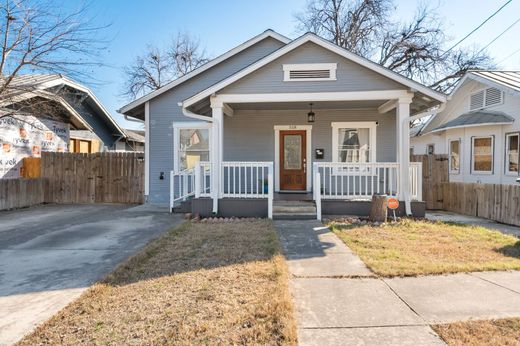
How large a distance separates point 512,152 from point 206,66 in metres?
11.0

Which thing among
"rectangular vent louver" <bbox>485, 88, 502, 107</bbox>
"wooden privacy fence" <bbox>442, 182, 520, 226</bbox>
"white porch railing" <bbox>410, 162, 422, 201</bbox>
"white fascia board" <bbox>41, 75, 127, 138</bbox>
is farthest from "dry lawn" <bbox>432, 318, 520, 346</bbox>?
"white fascia board" <bbox>41, 75, 127, 138</bbox>

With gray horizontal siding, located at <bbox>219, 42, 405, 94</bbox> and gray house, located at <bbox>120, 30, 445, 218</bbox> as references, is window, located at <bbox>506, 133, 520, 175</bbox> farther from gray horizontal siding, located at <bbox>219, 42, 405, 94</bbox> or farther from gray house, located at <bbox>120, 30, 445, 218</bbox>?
gray horizontal siding, located at <bbox>219, 42, 405, 94</bbox>

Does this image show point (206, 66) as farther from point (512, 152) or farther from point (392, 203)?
point (512, 152)

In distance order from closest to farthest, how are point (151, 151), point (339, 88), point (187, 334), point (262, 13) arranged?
point (187, 334), point (339, 88), point (151, 151), point (262, 13)

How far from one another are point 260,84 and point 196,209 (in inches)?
145

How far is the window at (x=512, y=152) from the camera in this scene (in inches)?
426

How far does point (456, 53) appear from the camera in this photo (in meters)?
20.9

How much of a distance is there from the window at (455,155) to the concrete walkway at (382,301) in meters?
10.8

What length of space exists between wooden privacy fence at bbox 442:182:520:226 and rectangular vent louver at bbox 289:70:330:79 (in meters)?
5.47

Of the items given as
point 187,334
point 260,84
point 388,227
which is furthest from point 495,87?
point 187,334

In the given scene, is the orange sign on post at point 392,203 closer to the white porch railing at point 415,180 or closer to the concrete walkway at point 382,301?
the white porch railing at point 415,180

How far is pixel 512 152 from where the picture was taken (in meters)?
11.0

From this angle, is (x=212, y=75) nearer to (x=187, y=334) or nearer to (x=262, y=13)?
(x=262, y=13)

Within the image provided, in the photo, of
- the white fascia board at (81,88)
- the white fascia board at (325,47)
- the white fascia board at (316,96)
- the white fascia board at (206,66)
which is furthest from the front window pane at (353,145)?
the white fascia board at (81,88)
